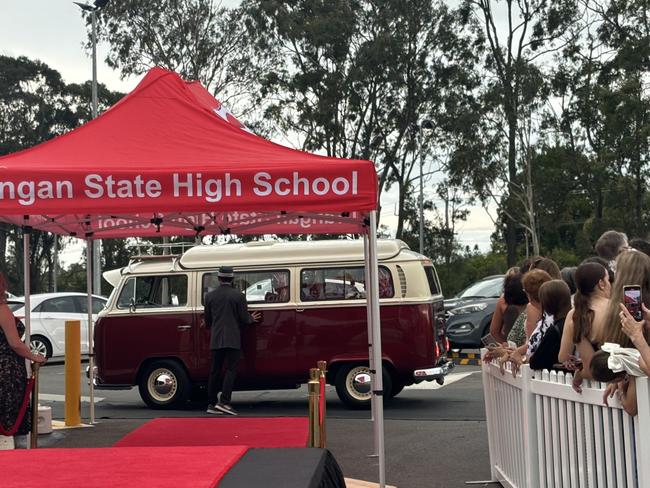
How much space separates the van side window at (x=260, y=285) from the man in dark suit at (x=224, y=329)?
32.3 inches

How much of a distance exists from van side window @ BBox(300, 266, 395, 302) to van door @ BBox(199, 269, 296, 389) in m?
0.25

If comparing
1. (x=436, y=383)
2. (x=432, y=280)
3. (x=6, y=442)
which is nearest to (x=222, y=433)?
(x=6, y=442)

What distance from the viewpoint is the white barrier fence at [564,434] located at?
5.19 m

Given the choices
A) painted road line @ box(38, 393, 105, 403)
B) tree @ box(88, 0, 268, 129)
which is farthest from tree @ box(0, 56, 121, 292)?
painted road line @ box(38, 393, 105, 403)

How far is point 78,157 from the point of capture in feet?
29.3

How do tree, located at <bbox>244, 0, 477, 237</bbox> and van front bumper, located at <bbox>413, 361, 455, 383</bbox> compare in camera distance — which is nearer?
van front bumper, located at <bbox>413, 361, 455, 383</bbox>

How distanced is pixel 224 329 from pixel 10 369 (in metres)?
4.66

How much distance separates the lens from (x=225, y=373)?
13508mm

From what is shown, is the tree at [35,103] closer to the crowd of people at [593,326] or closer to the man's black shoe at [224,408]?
the man's black shoe at [224,408]

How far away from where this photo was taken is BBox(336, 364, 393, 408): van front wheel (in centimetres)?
1422

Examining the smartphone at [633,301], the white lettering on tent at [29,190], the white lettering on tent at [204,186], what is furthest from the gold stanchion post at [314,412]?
the smartphone at [633,301]

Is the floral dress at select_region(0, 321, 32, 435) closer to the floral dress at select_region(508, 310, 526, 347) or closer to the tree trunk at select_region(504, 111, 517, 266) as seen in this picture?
the floral dress at select_region(508, 310, 526, 347)

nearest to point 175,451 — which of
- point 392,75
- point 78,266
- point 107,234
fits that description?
point 107,234

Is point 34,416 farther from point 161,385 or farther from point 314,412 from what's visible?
point 161,385
